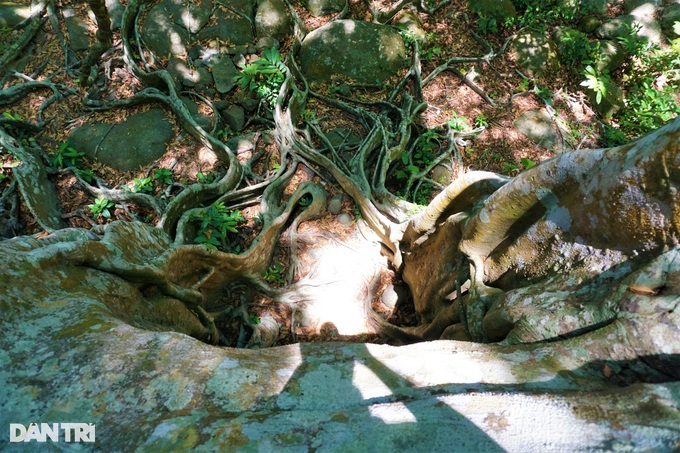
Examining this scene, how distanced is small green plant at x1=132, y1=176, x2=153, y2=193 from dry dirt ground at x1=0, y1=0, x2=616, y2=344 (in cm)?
9

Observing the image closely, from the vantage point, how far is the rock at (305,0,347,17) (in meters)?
5.45

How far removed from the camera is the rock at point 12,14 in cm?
485

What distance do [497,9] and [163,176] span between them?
4941 millimetres

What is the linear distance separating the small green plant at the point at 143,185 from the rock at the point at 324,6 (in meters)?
3.22

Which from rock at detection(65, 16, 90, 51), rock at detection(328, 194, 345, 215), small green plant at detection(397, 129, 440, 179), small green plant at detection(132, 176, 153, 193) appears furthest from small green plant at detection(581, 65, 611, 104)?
rock at detection(65, 16, 90, 51)

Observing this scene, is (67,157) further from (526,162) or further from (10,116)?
(526,162)

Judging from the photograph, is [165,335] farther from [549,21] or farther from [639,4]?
[639,4]

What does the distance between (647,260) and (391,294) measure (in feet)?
8.15

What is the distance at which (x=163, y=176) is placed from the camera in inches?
164

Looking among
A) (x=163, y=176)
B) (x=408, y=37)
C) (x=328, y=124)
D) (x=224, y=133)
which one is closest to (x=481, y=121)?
(x=408, y=37)

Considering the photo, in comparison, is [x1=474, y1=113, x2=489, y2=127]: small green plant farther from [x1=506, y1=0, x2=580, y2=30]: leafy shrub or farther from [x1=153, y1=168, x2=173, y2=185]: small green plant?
[x1=153, y1=168, x2=173, y2=185]: small green plant

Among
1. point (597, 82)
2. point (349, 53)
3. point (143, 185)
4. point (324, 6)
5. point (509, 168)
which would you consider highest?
point (324, 6)

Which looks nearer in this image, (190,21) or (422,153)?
(422,153)
